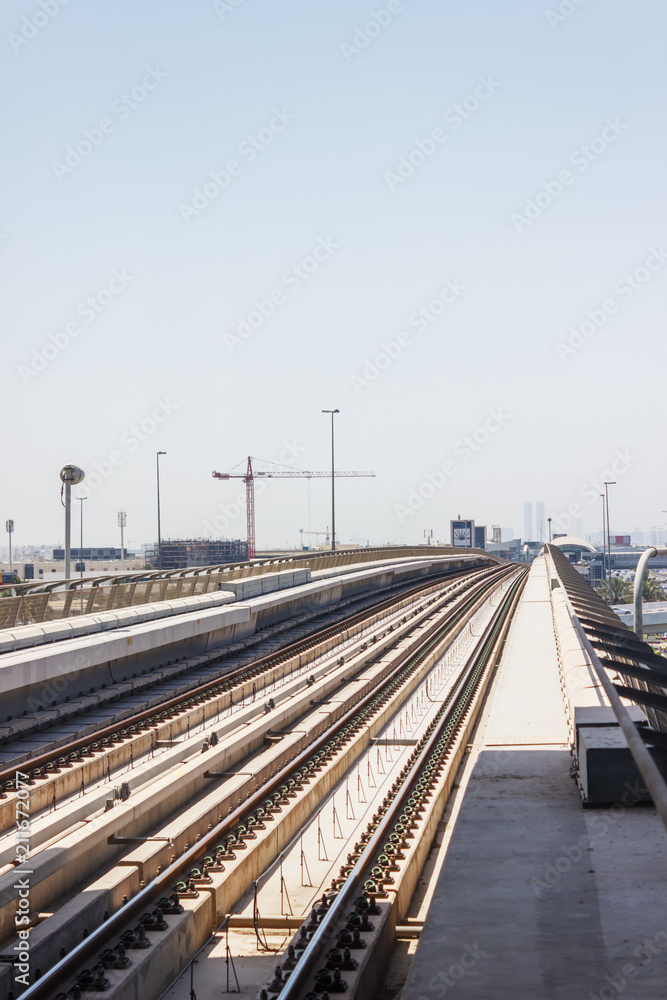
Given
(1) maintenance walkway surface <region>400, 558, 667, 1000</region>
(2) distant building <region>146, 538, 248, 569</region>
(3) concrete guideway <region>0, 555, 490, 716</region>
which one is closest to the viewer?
(1) maintenance walkway surface <region>400, 558, 667, 1000</region>

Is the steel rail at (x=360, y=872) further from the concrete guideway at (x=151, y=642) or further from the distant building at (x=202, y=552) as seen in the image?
the distant building at (x=202, y=552)

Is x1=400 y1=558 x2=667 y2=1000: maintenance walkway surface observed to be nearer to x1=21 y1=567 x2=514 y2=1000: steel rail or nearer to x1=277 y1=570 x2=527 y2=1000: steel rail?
x1=277 y1=570 x2=527 y2=1000: steel rail

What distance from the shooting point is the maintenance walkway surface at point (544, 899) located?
272 inches

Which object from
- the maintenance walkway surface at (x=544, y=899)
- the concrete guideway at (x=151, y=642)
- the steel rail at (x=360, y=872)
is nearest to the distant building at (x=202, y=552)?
the concrete guideway at (x=151, y=642)

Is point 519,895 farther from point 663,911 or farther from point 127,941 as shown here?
point 127,941

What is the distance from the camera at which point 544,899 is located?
8.55 m

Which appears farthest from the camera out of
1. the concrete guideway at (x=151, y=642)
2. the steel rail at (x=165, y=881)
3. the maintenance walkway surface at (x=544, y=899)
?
the concrete guideway at (x=151, y=642)

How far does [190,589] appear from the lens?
90.9 feet

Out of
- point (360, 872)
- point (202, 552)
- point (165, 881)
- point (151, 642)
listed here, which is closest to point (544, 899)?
point (360, 872)

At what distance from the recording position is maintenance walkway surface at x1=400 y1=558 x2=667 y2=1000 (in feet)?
22.7

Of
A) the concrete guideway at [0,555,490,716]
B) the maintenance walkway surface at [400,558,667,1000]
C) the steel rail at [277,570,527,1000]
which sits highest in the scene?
the concrete guideway at [0,555,490,716]

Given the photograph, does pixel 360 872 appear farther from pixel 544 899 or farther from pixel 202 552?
pixel 202 552

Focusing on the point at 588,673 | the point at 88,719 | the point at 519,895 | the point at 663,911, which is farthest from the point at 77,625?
the point at 663,911

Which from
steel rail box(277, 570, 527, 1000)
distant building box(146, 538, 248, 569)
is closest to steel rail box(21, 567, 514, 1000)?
steel rail box(277, 570, 527, 1000)
